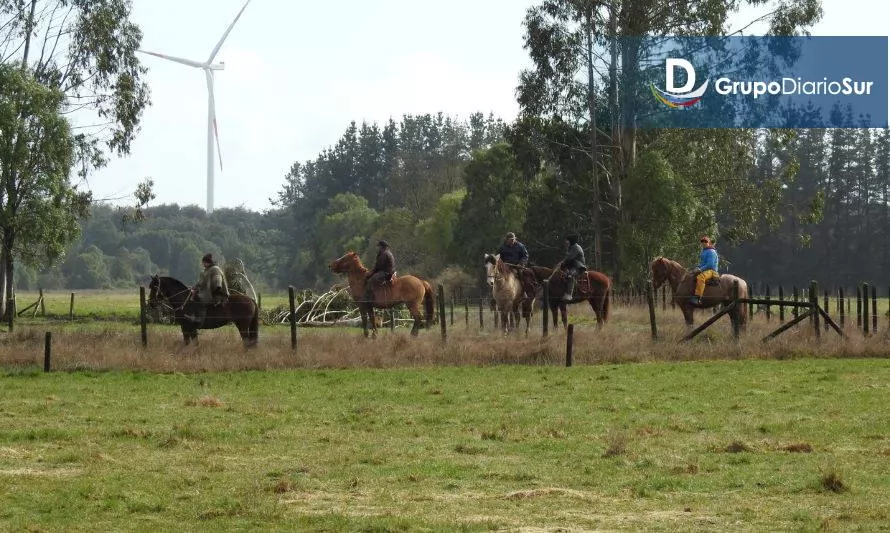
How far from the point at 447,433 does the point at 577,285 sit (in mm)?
16828

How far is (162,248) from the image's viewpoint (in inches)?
6905

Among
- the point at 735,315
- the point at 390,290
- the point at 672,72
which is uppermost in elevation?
the point at 672,72

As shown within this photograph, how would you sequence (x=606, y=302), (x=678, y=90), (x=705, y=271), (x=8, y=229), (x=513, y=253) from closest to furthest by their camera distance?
(x=705, y=271) < (x=513, y=253) < (x=606, y=302) < (x=8, y=229) < (x=678, y=90)

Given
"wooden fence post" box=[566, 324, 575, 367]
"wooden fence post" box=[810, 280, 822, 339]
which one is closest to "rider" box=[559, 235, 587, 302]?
"wooden fence post" box=[810, 280, 822, 339]

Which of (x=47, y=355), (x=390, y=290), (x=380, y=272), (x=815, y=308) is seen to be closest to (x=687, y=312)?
(x=815, y=308)

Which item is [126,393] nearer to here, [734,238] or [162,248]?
[734,238]

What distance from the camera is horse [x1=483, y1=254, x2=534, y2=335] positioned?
105ft

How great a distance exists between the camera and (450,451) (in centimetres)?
1527

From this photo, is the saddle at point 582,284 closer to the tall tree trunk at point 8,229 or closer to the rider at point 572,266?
the rider at point 572,266

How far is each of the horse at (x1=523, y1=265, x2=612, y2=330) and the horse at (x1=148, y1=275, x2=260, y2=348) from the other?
7680mm

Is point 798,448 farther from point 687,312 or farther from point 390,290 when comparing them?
point 390,290

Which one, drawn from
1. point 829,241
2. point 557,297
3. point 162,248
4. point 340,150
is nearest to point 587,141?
point 557,297

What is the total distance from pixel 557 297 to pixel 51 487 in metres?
21.0

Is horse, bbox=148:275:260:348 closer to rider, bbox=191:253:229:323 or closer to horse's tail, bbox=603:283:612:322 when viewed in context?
rider, bbox=191:253:229:323
